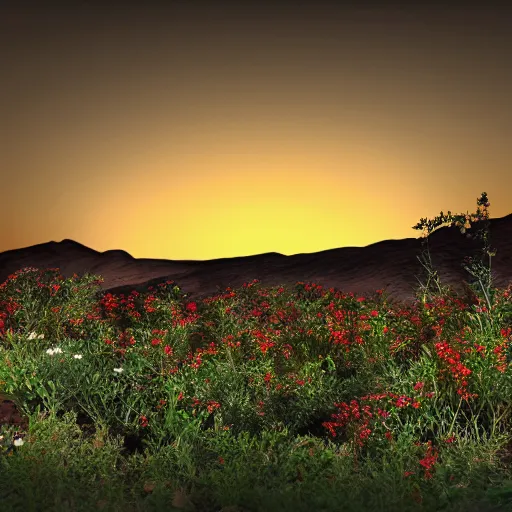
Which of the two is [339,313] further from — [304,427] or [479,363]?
[479,363]

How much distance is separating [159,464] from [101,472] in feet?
1.33

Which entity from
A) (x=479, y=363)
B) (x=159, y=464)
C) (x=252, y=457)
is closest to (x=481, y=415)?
(x=479, y=363)

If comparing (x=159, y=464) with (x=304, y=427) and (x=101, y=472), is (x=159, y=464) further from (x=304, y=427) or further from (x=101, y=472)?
(x=304, y=427)

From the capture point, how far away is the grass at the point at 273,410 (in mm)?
5043

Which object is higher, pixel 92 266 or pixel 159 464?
pixel 92 266

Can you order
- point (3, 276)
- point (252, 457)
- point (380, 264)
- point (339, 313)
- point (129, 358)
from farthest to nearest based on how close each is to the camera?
point (3, 276) → point (380, 264) → point (339, 313) → point (129, 358) → point (252, 457)

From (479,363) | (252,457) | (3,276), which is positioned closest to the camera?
(252,457)

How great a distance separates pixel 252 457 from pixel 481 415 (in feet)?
6.80

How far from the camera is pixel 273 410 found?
22.3ft

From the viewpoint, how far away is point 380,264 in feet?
48.9

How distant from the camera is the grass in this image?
5.04 meters

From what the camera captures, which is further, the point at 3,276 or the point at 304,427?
the point at 3,276

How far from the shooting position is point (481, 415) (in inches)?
255

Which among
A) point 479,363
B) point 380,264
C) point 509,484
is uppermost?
point 380,264
